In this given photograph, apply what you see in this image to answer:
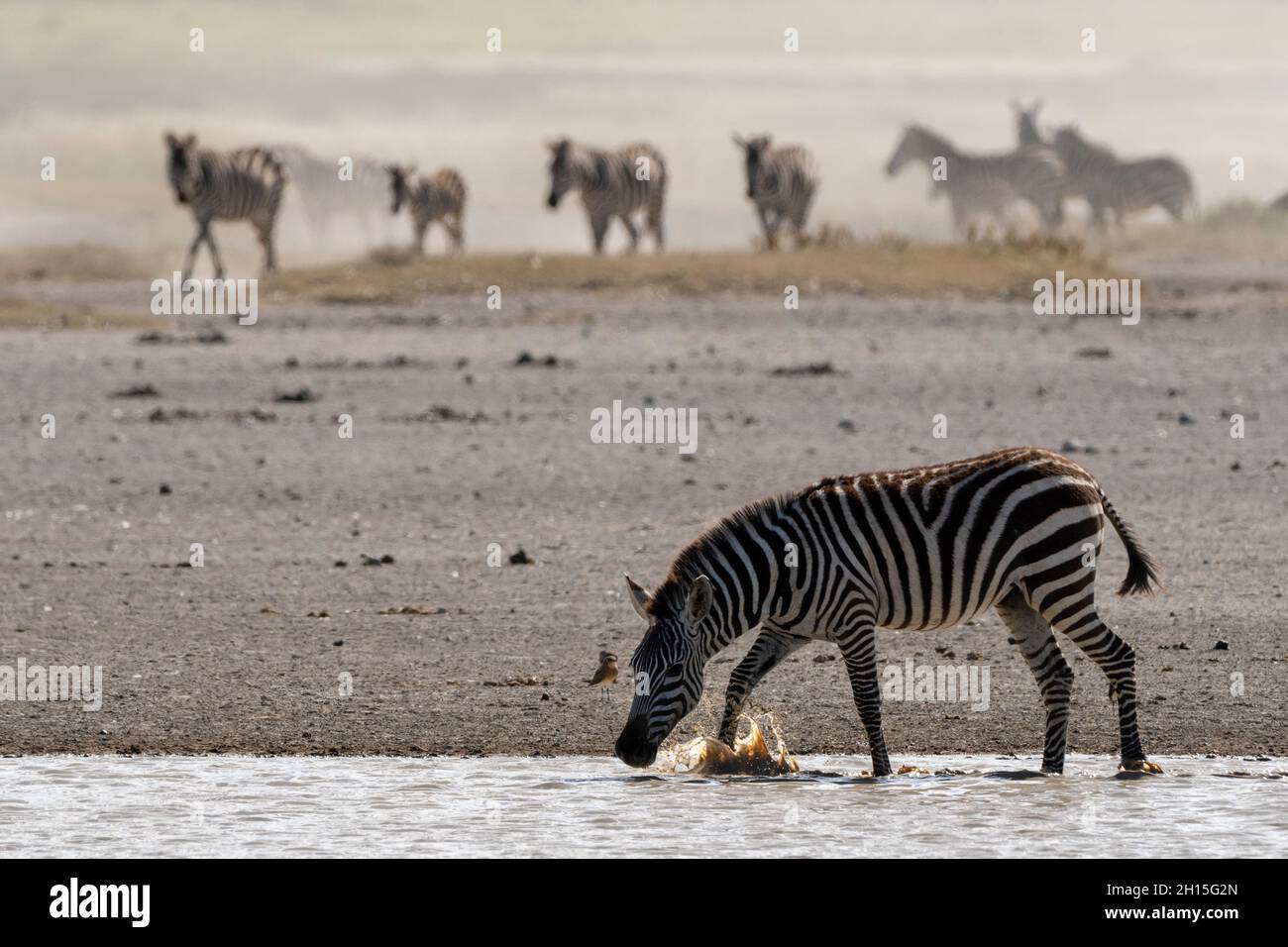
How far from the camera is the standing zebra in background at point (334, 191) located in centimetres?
4850

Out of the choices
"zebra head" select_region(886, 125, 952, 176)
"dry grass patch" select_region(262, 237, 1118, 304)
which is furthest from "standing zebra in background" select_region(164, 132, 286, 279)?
"zebra head" select_region(886, 125, 952, 176)

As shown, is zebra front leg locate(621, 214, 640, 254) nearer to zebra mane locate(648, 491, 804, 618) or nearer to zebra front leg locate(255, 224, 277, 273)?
zebra front leg locate(255, 224, 277, 273)

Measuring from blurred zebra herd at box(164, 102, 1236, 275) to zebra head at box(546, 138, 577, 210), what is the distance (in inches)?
0.7

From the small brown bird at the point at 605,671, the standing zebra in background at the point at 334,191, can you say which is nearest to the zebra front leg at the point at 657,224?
the standing zebra in background at the point at 334,191

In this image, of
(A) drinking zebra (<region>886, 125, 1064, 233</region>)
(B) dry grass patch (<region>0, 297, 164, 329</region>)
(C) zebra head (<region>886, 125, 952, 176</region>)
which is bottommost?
(B) dry grass patch (<region>0, 297, 164, 329</region>)

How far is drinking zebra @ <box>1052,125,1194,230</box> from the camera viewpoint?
136ft

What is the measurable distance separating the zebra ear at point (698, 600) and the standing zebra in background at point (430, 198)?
24039 millimetres

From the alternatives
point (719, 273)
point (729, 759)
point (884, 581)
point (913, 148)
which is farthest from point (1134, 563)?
point (913, 148)

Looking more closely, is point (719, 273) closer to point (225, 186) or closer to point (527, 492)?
point (225, 186)

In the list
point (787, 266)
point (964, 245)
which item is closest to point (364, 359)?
point (787, 266)

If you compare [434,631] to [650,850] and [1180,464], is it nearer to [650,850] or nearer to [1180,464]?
[650,850]

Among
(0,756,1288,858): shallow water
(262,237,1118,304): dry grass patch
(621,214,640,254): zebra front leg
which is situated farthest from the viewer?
(621,214,640,254): zebra front leg

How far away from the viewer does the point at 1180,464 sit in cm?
1664
